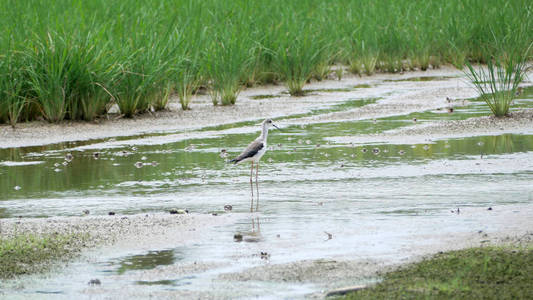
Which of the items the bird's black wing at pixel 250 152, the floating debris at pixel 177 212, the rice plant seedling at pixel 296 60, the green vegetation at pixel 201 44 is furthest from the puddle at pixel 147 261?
the rice plant seedling at pixel 296 60

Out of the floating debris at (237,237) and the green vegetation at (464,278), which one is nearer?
the green vegetation at (464,278)

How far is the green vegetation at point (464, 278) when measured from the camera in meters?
5.09

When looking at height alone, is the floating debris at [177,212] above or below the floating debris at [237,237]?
below

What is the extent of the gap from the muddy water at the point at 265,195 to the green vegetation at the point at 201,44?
1602 mm

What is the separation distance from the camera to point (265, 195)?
8.89 m

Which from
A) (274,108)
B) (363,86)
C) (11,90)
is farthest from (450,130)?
(363,86)

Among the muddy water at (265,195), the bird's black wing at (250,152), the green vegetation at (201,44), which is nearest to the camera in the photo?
the muddy water at (265,195)

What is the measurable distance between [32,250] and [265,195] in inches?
115

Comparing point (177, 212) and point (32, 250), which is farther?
point (177, 212)

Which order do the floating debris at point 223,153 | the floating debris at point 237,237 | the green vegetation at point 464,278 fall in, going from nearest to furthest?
the green vegetation at point 464,278
the floating debris at point 237,237
the floating debris at point 223,153

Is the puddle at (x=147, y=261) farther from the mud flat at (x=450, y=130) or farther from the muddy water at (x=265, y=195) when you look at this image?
the mud flat at (x=450, y=130)

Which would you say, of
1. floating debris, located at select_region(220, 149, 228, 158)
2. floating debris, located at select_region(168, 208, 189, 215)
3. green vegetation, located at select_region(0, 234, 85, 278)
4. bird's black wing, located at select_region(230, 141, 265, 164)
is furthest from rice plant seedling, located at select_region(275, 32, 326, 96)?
green vegetation, located at select_region(0, 234, 85, 278)

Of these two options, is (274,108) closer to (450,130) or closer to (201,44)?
(201,44)

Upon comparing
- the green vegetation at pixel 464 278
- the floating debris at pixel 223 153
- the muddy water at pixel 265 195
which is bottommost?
the floating debris at pixel 223 153
